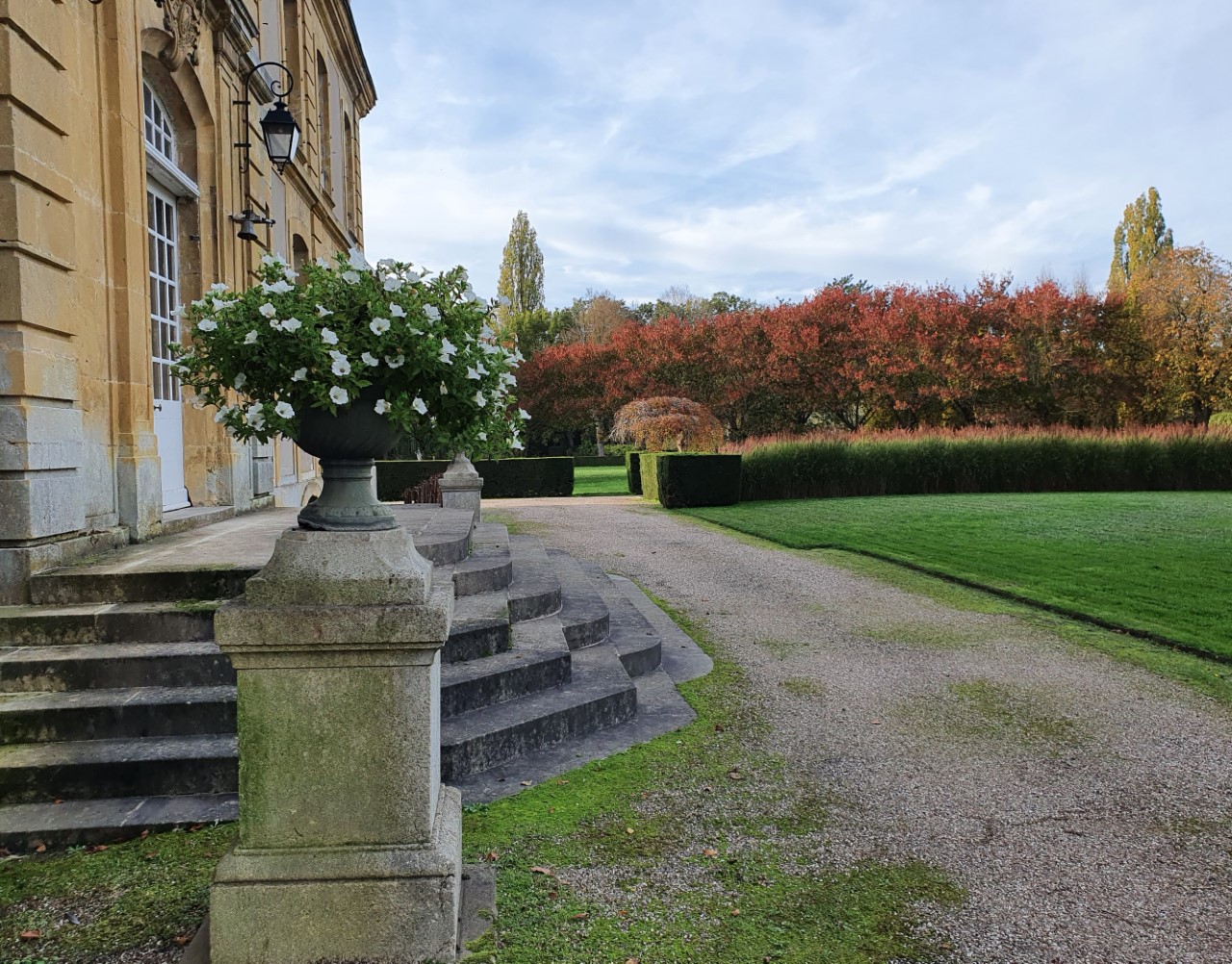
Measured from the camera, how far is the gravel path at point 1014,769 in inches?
96.9

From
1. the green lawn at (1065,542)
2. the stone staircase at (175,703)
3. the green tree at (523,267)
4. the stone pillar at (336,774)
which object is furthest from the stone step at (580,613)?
the green tree at (523,267)

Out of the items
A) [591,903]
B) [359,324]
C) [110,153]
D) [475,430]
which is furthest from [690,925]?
[110,153]

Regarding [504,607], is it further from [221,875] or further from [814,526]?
[814,526]

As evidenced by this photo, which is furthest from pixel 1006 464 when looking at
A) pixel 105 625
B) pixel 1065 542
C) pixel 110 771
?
pixel 110 771

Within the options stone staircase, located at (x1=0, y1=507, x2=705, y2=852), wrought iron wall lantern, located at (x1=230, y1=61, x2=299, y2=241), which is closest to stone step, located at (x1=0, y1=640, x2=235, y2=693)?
stone staircase, located at (x1=0, y1=507, x2=705, y2=852)

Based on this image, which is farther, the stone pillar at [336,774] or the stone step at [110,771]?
the stone step at [110,771]

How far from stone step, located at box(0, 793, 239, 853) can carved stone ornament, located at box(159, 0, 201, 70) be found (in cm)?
596

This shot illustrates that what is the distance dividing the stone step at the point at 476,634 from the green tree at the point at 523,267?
1803 inches

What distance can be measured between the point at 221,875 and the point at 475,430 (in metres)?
1.41

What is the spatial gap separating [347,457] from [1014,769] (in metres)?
3.09

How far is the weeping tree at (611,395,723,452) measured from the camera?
2303cm

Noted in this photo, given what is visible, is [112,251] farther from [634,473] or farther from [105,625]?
[634,473]

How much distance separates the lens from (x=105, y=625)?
12.6ft

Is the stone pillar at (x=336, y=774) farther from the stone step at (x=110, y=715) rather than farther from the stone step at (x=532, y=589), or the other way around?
the stone step at (x=532, y=589)
